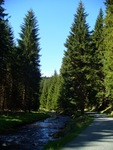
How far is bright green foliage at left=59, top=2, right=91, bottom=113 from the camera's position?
3459cm

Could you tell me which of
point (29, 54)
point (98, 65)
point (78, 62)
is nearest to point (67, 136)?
point (78, 62)

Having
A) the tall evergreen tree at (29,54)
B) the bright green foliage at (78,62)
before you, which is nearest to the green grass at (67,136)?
the bright green foliage at (78,62)

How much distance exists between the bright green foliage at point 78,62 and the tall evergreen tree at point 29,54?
21.7 feet

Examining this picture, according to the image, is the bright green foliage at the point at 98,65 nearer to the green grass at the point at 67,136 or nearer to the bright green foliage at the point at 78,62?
the bright green foliage at the point at 78,62

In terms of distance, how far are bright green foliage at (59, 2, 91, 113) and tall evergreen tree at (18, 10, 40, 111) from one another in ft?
21.7

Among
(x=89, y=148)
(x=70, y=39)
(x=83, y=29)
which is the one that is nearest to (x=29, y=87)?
(x=70, y=39)

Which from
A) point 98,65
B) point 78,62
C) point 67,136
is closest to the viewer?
point 67,136

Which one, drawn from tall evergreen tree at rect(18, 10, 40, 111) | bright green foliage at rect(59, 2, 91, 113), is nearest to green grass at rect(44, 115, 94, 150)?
bright green foliage at rect(59, 2, 91, 113)

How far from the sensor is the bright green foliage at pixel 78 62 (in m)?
34.6

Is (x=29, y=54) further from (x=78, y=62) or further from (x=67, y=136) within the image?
(x=67, y=136)

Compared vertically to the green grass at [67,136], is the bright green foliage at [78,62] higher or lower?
higher

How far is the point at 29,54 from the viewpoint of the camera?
3681cm

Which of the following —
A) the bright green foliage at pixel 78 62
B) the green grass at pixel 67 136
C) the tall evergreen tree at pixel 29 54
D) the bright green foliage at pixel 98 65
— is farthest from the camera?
the bright green foliage at pixel 98 65

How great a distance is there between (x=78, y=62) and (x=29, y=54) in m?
9.54
